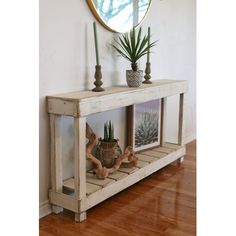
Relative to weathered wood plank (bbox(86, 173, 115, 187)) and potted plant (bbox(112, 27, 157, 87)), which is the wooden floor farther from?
potted plant (bbox(112, 27, 157, 87))

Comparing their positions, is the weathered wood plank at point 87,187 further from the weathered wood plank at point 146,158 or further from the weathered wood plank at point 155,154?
the weathered wood plank at point 155,154

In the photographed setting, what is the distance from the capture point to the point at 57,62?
84.1 inches

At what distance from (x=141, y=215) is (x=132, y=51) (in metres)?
1.21

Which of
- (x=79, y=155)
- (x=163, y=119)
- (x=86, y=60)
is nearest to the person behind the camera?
(x=79, y=155)

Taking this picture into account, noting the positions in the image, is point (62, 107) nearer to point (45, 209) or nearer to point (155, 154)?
point (45, 209)

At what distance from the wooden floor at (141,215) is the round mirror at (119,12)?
124cm

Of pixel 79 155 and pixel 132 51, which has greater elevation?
pixel 132 51

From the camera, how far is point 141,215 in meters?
2.11

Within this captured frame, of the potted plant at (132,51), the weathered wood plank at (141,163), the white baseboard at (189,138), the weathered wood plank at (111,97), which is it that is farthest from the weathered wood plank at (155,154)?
the white baseboard at (189,138)

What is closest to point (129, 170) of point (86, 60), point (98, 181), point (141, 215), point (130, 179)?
point (130, 179)
